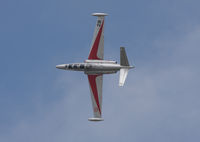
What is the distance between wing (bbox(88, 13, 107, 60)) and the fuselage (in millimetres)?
988

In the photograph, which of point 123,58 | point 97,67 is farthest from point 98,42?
point 123,58

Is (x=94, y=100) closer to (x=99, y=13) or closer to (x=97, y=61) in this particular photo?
(x=97, y=61)

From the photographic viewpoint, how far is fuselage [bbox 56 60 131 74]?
98812 mm

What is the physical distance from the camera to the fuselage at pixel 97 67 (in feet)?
324

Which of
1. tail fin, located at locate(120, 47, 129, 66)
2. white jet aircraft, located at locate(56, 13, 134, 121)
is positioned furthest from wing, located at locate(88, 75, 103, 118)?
tail fin, located at locate(120, 47, 129, 66)

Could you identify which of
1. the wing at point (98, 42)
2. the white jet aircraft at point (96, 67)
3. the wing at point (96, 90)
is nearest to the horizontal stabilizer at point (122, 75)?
the white jet aircraft at point (96, 67)

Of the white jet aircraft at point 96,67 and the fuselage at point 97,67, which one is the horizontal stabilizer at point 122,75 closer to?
the fuselage at point 97,67

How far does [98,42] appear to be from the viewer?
101 m

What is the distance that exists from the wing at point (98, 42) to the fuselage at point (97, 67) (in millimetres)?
988

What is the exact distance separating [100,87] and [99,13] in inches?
464

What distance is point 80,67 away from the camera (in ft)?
330

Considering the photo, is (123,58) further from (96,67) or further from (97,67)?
(96,67)

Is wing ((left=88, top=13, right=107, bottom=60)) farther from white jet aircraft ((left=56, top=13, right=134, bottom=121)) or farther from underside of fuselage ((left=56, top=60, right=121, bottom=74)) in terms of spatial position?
underside of fuselage ((left=56, top=60, right=121, bottom=74))

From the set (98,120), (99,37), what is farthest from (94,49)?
(98,120)
